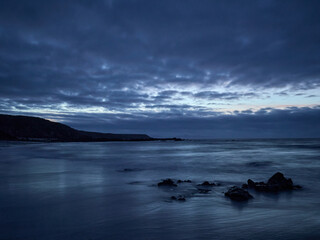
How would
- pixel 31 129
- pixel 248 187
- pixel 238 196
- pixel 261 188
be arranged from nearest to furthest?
pixel 238 196 → pixel 261 188 → pixel 248 187 → pixel 31 129

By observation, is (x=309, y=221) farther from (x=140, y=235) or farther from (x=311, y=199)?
(x=140, y=235)

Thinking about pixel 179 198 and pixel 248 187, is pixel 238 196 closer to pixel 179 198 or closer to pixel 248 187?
pixel 179 198

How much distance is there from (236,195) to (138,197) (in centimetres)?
318

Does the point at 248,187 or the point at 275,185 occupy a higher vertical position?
the point at 275,185

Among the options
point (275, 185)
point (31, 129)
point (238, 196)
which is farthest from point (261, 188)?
point (31, 129)

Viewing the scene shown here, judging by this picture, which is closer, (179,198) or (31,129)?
(179,198)

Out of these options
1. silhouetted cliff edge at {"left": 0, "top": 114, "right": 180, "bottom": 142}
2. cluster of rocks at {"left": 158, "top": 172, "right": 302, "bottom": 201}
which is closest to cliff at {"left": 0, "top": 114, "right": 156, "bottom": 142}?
silhouetted cliff edge at {"left": 0, "top": 114, "right": 180, "bottom": 142}

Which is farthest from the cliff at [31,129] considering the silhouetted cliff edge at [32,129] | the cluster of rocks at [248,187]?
the cluster of rocks at [248,187]

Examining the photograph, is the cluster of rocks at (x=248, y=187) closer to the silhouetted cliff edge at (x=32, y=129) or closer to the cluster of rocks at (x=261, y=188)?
the cluster of rocks at (x=261, y=188)

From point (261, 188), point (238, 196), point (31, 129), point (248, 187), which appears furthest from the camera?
point (31, 129)

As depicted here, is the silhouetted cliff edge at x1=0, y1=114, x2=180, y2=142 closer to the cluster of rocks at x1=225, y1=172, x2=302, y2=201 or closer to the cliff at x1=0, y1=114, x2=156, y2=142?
the cliff at x1=0, y1=114, x2=156, y2=142

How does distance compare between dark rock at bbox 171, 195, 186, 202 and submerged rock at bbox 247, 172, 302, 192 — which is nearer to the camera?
dark rock at bbox 171, 195, 186, 202

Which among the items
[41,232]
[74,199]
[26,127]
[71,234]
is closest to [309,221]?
[71,234]

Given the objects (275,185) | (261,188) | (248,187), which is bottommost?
(248,187)
